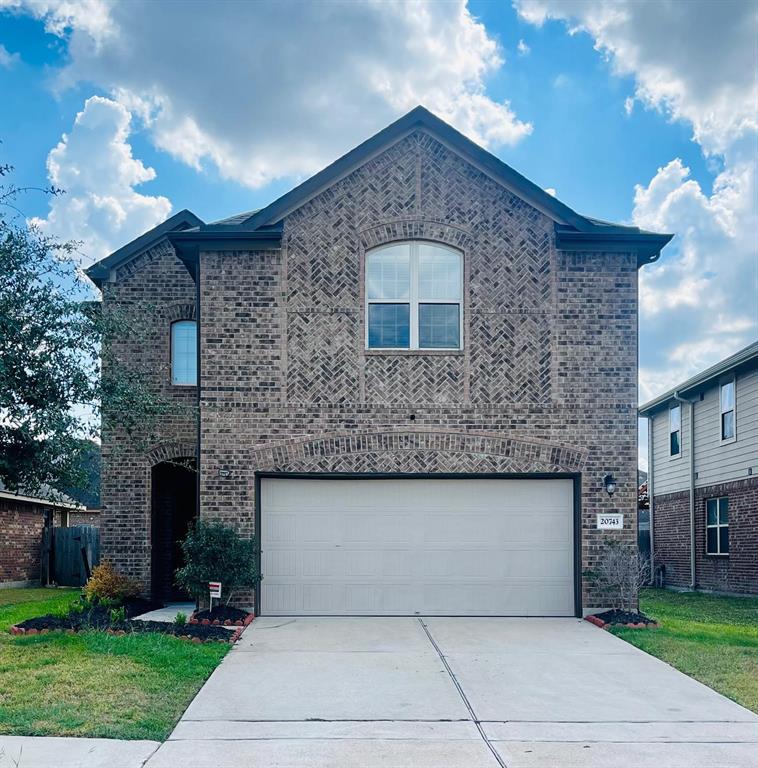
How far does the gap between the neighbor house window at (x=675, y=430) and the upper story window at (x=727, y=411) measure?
2.83 m

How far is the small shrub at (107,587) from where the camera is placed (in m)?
14.4

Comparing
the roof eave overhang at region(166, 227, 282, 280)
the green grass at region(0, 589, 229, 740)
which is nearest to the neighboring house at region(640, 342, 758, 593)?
the roof eave overhang at region(166, 227, 282, 280)

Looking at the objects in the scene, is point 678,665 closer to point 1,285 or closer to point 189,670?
point 189,670

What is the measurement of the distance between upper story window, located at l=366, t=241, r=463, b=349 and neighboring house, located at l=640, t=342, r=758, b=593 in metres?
7.49

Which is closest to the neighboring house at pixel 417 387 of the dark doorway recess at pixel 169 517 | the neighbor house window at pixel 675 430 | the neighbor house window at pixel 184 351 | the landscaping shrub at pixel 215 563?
the landscaping shrub at pixel 215 563

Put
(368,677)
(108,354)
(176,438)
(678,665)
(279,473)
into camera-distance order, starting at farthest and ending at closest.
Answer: (176,438) < (279,473) < (108,354) < (678,665) < (368,677)

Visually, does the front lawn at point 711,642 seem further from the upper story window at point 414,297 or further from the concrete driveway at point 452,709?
the upper story window at point 414,297

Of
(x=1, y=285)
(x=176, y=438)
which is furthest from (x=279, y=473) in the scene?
(x=1, y=285)

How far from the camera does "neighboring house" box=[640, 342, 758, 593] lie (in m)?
18.7

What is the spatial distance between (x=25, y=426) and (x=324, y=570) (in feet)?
17.6

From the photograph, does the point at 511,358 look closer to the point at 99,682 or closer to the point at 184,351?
the point at 184,351

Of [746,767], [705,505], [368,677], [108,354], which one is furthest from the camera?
[705,505]

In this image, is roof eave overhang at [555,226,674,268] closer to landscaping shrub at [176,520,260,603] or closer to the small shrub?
landscaping shrub at [176,520,260,603]

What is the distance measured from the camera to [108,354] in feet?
37.7
